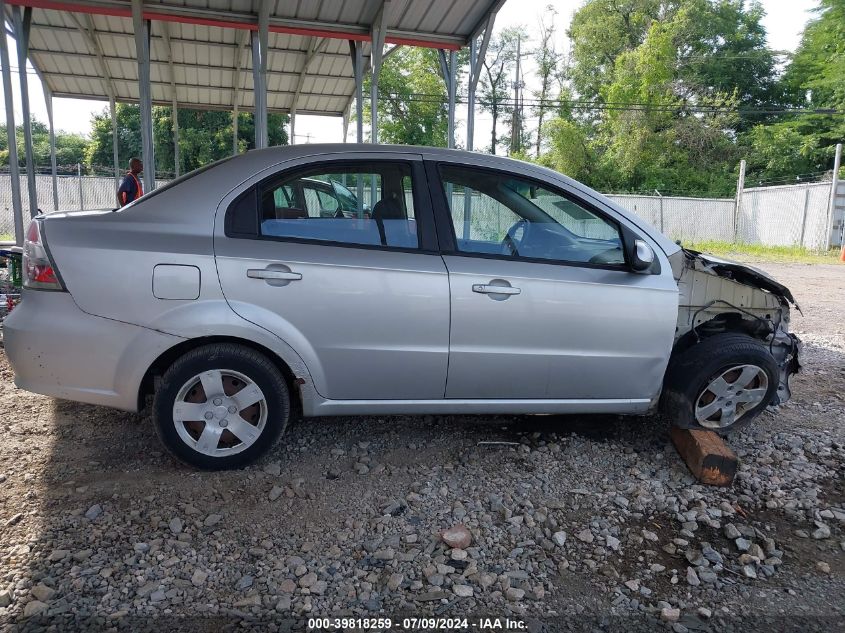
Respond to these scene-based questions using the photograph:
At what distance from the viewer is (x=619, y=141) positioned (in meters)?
31.0

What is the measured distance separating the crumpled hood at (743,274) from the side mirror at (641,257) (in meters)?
0.53

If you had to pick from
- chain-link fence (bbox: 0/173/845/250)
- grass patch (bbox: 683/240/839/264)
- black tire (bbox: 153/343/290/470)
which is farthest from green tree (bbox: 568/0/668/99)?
black tire (bbox: 153/343/290/470)

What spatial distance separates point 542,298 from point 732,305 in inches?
55.6

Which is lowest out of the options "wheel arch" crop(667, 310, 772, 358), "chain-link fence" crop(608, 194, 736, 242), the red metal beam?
"wheel arch" crop(667, 310, 772, 358)

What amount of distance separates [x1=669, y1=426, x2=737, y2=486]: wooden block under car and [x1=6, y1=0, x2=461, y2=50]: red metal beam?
7382mm

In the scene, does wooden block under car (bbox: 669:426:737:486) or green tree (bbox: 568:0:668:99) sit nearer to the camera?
wooden block under car (bbox: 669:426:737:486)

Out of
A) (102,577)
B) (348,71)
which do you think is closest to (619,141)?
(348,71)

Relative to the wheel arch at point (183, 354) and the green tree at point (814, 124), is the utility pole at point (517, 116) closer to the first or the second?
the green tree at point (814, 124)

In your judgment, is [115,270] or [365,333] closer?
[115,270]

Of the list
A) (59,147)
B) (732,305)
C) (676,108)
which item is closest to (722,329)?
(732,305)

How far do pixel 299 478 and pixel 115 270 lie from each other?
1.45 m

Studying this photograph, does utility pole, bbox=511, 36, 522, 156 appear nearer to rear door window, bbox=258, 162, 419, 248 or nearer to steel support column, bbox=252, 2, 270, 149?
steel support column, bbox=252, 2, 270, 149

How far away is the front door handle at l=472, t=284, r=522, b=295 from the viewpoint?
3373 mm

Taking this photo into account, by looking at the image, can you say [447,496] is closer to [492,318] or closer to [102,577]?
[492,318]
